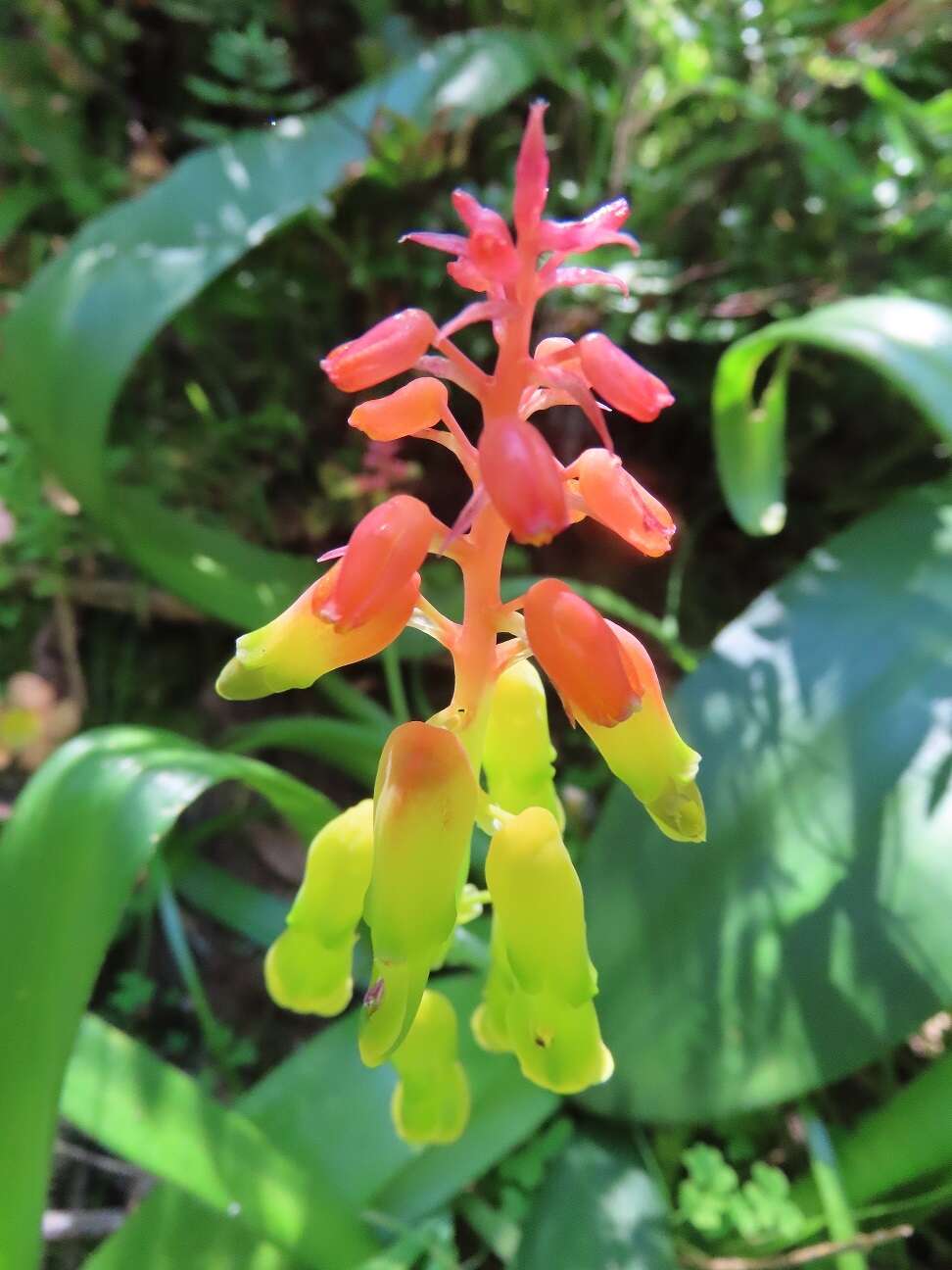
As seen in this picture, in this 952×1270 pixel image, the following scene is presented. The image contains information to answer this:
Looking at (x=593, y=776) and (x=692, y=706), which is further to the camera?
(x=593, y=776)

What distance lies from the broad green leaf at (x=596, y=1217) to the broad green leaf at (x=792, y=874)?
6 centimetres

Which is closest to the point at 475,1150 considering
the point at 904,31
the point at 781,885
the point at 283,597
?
the point at 781,885

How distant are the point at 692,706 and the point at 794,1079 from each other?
428mm

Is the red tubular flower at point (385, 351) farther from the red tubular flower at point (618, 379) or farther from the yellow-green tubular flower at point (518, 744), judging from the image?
the yellow-green tubular flower at point (518, 744)

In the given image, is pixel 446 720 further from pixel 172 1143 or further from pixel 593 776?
pixel 593 776

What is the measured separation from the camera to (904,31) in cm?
153

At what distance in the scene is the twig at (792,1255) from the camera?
0.86m

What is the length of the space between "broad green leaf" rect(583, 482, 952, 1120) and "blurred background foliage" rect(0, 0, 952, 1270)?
0.69 feet

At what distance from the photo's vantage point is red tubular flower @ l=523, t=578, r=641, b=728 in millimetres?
534

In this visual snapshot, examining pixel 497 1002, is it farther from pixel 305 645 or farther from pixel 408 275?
pixel 408 275

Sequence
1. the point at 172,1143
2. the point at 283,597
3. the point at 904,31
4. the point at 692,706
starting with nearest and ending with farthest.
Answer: the point at 172,1143 → the point at 692,706 → the point at 283,597 → the point at 904,31

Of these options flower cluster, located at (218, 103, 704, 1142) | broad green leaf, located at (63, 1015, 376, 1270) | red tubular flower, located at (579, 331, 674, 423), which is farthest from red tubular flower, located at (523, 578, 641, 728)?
broad green leaf, located at (63, 1015, 376, 1270)

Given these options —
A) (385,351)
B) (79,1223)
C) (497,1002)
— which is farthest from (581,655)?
(79,1223)

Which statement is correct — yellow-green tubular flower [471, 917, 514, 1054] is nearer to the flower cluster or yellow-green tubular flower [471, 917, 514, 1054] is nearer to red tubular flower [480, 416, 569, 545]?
the flower cluster
